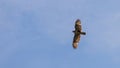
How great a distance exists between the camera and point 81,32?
167750mm

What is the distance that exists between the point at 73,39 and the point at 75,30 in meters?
2.37

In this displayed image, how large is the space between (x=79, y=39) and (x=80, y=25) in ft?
12.5

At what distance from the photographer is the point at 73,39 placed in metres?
169

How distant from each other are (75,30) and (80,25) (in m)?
2.23

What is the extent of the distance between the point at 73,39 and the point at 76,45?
6.05ft

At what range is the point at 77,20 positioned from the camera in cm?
16888

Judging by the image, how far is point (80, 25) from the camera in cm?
16750

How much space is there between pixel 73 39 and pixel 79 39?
1.56 metres

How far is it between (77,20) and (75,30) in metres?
2.59

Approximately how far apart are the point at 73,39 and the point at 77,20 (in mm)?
4938

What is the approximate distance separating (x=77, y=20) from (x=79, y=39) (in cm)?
484

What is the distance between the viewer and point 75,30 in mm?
168875

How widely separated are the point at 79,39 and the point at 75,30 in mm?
2497

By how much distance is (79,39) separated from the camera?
168875 mm
